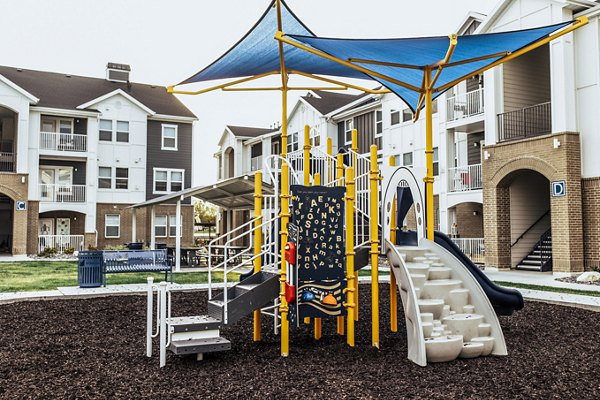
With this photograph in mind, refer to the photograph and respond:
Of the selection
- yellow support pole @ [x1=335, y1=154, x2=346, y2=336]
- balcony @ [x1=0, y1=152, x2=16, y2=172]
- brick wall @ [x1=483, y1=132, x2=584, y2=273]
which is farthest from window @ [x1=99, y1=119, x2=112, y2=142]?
yellow support pole @ [x1=335, y1=154, x2=346, y2=336]

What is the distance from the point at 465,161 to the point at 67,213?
81.4 ft

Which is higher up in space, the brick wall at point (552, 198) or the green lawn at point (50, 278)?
the brick wall at point (552, 198)

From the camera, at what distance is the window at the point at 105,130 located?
1404 inches

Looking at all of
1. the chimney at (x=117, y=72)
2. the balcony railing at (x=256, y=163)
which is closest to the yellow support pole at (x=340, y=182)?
the balcony railing at (x=256, y=163)

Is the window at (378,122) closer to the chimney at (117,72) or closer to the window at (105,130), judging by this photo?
the window at (105,130)

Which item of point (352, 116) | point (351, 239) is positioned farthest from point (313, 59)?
point (352, 116)

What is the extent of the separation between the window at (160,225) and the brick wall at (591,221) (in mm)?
26388

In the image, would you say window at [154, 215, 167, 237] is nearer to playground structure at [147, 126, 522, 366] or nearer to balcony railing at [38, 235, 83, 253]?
balcony railing at [38, 235, 83, 253]

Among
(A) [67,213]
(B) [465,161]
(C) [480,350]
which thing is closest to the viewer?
(C) [480,350]

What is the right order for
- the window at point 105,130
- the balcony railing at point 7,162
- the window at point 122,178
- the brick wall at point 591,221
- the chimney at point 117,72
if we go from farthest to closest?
1. the chimney at point 117,72
2. the window at point 122,178
3. the window at point 105,130
4. the balcony railing at point 7,162
5. the brick wall at point 591,221

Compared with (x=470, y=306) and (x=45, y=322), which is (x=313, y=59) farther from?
(x=45, y=322)

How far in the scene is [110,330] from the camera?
29.5ft

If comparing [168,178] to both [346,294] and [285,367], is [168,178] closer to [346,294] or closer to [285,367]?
[346,294]

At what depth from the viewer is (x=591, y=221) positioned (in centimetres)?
1820
